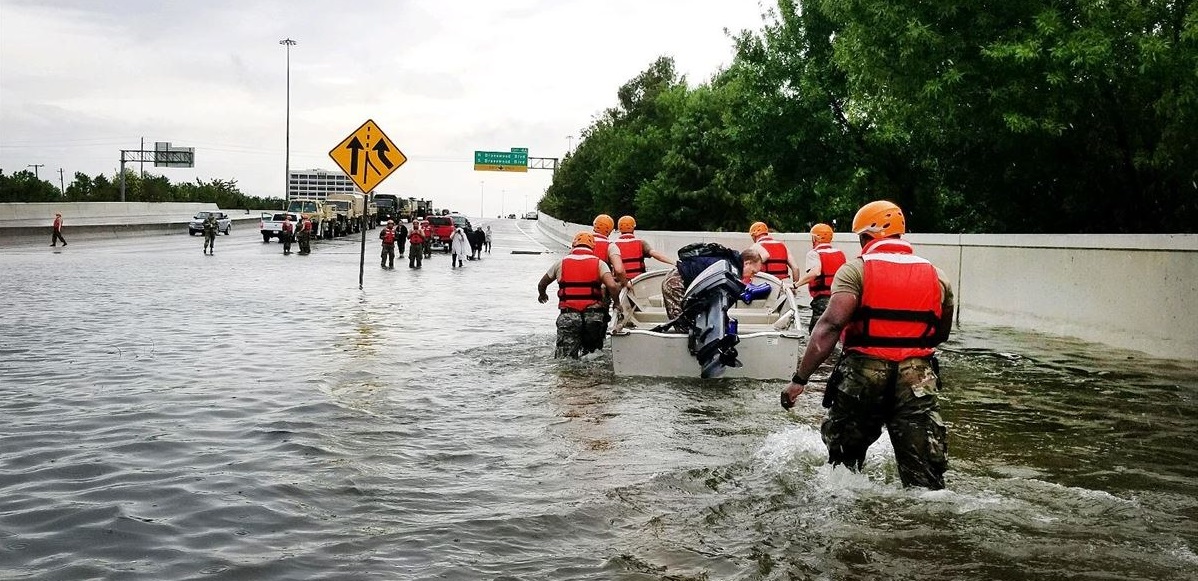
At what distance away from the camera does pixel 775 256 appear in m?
16.0

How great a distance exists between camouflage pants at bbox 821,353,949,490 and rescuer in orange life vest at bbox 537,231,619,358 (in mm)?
6381

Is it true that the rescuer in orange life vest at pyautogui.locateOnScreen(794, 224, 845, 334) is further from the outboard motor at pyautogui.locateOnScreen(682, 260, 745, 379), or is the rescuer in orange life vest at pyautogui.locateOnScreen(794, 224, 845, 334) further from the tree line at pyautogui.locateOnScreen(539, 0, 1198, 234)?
the tree line at pyautogui.locateOnScreen(539, 0, 1198, 234)

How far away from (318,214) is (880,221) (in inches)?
2382

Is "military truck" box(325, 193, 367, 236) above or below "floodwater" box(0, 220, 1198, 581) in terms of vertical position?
above

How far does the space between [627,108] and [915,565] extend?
301ft

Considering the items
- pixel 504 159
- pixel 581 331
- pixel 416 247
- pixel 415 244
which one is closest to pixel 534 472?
pixel 581 331

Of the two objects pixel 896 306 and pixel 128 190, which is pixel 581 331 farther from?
pixel 128 190

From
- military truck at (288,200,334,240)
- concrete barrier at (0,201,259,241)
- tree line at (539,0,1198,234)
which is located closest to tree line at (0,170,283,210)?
concrete barrier at (0,201,259,241)

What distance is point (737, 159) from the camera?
40.2m

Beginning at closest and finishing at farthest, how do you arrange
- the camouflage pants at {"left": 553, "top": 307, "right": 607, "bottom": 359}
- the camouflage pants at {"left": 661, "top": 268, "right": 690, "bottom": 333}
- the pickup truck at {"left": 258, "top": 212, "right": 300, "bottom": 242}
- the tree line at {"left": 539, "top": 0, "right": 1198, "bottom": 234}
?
the camouflage pants at {"left": 661, "top": 268, "right": 690, "bottom": 333} < the camouflage pants at {"left": 553, "top": 307, "right": 607, "bottom": 359} < the tree line at {"left": 539, "top": 0, "right": 1198, "bottom": 234} < the pickup truck at {"left": 258, "top": 212, "right": 300, "bottom": 242}

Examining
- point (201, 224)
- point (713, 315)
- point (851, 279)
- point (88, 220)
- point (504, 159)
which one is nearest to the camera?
point (851, 279)

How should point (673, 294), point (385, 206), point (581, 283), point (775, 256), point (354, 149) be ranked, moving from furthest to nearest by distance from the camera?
point (385, 206), point (354, 149), point (775, 256), point (581, 283), point (673, 294)

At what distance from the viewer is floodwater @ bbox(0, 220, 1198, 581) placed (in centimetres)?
556

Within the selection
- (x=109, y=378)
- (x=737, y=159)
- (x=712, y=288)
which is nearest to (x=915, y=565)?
(x=712, y=288)
